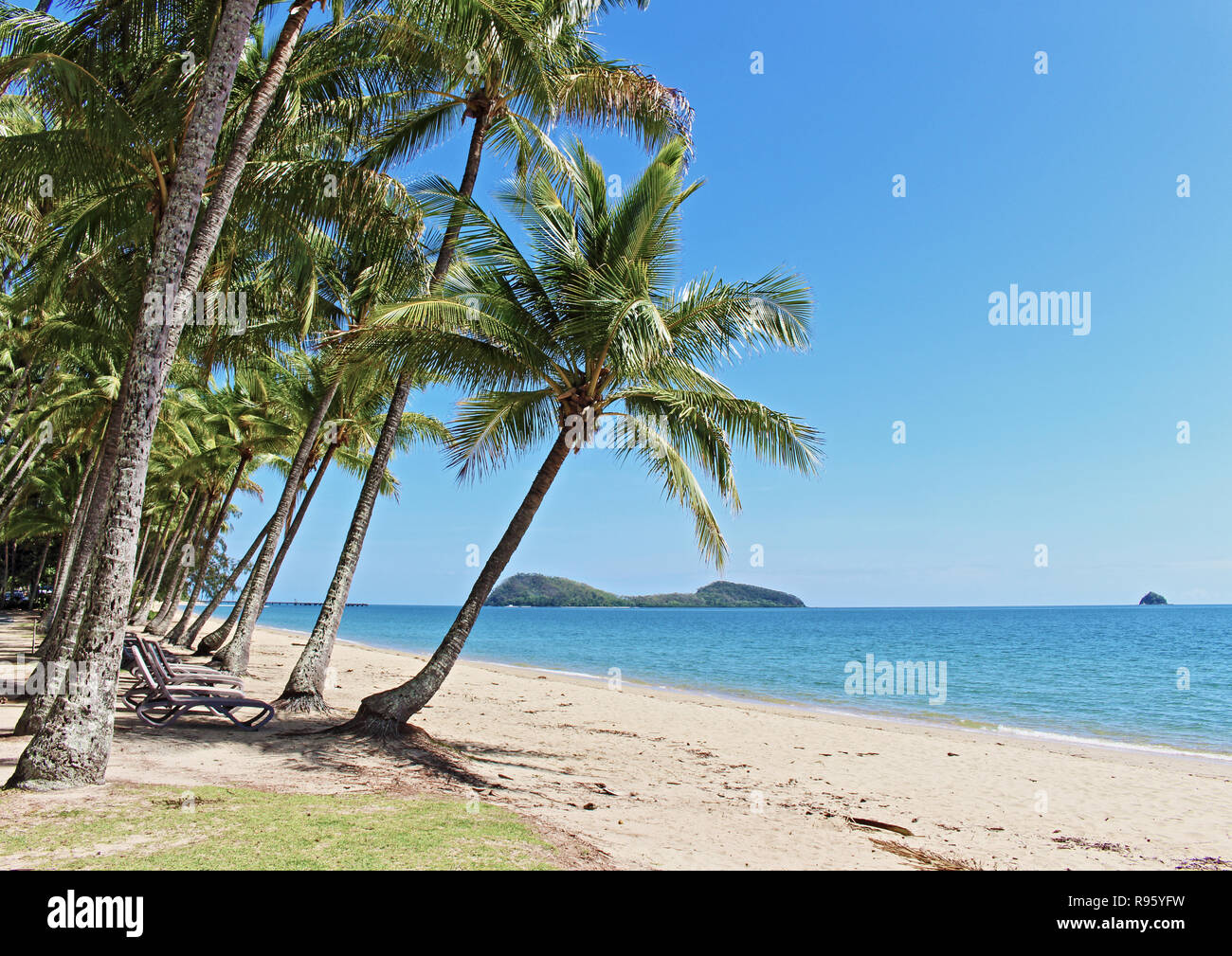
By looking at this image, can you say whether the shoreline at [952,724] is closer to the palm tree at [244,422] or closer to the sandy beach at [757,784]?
the sandy beach at [757,784]

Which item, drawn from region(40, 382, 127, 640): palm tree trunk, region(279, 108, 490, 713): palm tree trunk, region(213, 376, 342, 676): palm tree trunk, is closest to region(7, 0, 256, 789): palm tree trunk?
region(40, 382, 127, 640): palm tree trunk

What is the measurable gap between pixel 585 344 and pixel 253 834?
19.1ft

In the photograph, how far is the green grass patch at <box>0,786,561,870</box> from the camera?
414 centimetres

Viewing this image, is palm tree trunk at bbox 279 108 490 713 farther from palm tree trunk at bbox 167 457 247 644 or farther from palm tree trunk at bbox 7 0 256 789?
palm tree trunk at bbox 167 457 247 644

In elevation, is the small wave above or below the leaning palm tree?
below

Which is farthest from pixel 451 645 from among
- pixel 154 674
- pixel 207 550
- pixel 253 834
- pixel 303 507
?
pixel 207 550

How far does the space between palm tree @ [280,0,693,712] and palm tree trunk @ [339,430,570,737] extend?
1513 mm

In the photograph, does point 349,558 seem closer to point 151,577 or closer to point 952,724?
point 952,724

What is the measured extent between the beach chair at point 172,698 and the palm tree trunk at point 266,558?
4717mm

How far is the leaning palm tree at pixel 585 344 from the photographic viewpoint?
8.79 meters
